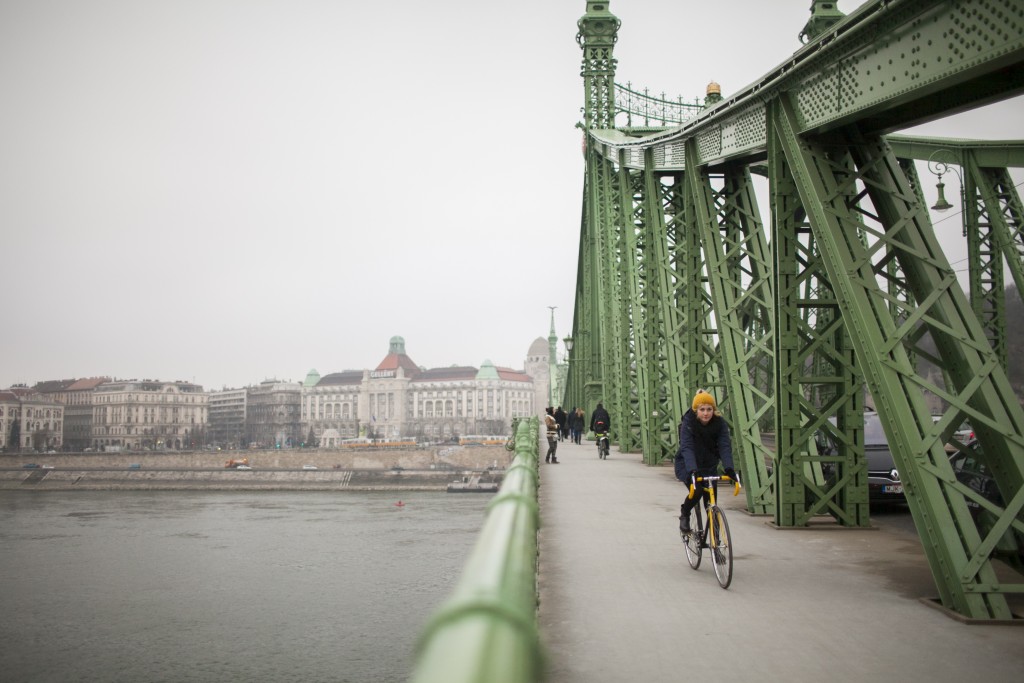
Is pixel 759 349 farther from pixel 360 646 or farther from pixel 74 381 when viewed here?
pixel 74 381

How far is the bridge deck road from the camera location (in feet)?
14.8

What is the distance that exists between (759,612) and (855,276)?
2.66 metres

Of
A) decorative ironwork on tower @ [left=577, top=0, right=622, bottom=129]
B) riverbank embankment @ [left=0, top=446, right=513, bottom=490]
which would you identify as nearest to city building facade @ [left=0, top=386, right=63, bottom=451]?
riverbank embankment @ [left=0, top=446, right=513, bottom=490]

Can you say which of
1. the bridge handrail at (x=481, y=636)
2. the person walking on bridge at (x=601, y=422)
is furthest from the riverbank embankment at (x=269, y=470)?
the bridge handrail at (x=481, y=636)

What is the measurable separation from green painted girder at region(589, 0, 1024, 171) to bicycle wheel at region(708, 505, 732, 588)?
10.6ft

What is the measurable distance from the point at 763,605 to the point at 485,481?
76.3m

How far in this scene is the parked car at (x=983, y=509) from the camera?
20.8 ft

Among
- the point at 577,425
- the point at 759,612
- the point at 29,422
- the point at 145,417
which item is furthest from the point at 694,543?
the point at 145,417

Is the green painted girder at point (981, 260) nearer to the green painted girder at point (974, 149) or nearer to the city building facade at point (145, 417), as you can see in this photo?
the green painted girder at point (974, 149)

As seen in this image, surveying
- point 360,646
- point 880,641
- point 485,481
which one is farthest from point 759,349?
point 485,481

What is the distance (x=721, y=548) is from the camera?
655cm

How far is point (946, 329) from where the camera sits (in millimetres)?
5953

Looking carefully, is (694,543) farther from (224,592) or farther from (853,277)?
(224,592)

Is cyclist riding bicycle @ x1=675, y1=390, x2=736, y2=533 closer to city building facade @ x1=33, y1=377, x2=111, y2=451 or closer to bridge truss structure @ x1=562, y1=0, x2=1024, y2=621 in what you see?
bridge truss structure @ x1=562, y1=0, x2=1024, y2=621
